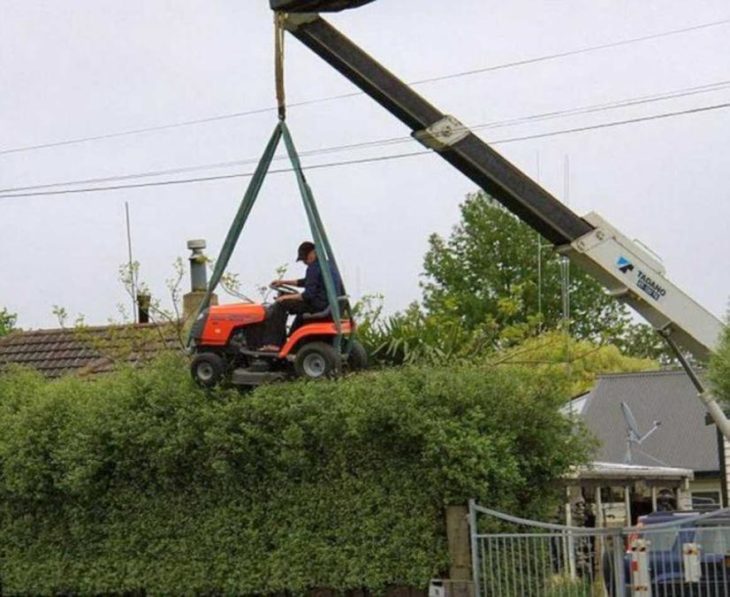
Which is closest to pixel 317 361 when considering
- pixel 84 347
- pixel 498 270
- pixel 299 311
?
pixel 299 311

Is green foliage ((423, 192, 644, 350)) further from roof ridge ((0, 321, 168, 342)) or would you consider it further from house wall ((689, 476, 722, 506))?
roof ridge ((0, 321, 168, 342))

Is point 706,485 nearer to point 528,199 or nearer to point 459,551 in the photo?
point 528,199

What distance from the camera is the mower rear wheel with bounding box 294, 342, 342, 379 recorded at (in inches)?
607

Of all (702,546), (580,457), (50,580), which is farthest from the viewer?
(50,580)

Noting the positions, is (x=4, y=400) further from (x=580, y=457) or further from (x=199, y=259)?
(x=580, y=457)

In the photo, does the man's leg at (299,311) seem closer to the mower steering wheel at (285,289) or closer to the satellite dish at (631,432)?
the mower steering wheel at (285,289)

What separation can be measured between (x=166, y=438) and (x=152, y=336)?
17.9ft

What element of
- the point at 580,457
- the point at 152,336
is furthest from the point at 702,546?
the point at 152,336

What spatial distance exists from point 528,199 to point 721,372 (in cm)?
401

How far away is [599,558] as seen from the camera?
1389cm

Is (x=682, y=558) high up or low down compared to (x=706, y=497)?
down

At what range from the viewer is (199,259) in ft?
75.6

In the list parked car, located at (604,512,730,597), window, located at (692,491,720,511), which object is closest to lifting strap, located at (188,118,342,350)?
parked car, located at (604,512,730,597)

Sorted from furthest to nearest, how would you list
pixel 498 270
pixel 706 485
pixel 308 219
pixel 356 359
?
pixel 498 270
pixel 706 485
pixel 356 359
pixel 308 219
